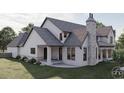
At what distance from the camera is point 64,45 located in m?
19.1

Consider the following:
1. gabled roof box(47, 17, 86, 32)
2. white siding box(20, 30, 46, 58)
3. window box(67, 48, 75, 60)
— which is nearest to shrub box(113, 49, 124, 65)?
window box(67, 48, 75, 60)

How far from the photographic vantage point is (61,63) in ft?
62.3

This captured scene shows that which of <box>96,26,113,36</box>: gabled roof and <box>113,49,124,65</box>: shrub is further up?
<box>96,26,113,36</box>: gabled roof

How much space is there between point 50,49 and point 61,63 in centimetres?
179

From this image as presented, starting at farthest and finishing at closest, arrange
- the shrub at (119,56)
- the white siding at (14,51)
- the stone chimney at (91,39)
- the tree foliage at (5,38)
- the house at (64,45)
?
the tree foliage at (5,38) → the white siding at (14,51) → the house at (64,45) → the stone chimney at (91,39) → the shrub at (119,56)

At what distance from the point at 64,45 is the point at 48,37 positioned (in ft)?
6.19

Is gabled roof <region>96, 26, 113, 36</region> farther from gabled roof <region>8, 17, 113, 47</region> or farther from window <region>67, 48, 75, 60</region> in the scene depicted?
window <region>67, 48, 75, 60</region>

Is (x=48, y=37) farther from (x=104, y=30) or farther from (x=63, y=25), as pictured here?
(x=104, y=30)

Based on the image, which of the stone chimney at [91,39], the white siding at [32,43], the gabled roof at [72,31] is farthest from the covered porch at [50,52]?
the stone chimney at [91,39]

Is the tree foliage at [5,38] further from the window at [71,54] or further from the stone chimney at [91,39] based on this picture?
the stone chimney at [91,39]

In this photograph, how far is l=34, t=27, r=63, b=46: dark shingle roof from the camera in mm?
18906

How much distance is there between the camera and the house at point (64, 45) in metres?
17.8
